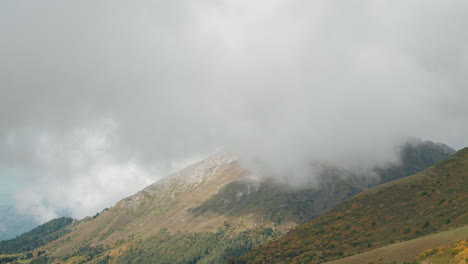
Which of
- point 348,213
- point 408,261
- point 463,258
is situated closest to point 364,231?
point 348,213

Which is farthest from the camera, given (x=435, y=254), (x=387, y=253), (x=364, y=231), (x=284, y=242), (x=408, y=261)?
(x=284, y=242)

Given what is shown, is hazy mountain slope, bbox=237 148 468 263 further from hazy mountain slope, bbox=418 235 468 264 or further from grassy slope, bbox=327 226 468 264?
hazy mountain slope, bbox=418 235 468 264

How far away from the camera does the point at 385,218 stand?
125 m

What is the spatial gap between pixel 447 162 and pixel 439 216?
2294 inches

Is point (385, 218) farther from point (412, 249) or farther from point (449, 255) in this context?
point (449, 255)

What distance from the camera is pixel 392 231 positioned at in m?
111

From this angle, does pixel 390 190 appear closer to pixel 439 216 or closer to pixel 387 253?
pixel 439 216

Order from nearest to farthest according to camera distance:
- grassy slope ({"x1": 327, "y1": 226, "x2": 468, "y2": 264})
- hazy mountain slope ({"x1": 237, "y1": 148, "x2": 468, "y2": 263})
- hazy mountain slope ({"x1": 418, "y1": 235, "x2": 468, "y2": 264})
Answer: hazy mountain slope ({"x1": 418, "y1": 235, "x2": 468, "y2": 264})
grassy slope ({"x1": 327, "y1": 226, "x2": 468, "y2": 264})
hazy mountain slope ({"x1": 237, "y1": 148, "x2": 468, "y2": 263})

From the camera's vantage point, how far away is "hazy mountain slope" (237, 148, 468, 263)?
101m

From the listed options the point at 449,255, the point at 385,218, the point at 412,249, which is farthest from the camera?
the point at 385,218

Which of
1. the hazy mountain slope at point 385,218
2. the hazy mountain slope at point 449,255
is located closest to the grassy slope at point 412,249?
the hazy mountain slope at point 449,255

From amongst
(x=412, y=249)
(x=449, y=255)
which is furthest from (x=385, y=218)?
(x=449, y=255)

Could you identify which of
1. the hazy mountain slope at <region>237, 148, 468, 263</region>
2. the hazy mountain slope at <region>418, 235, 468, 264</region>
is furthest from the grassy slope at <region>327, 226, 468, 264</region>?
the hazy mountain slope at <region>237, 148, 468, 263</region>

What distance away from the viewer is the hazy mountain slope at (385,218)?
101250mm
